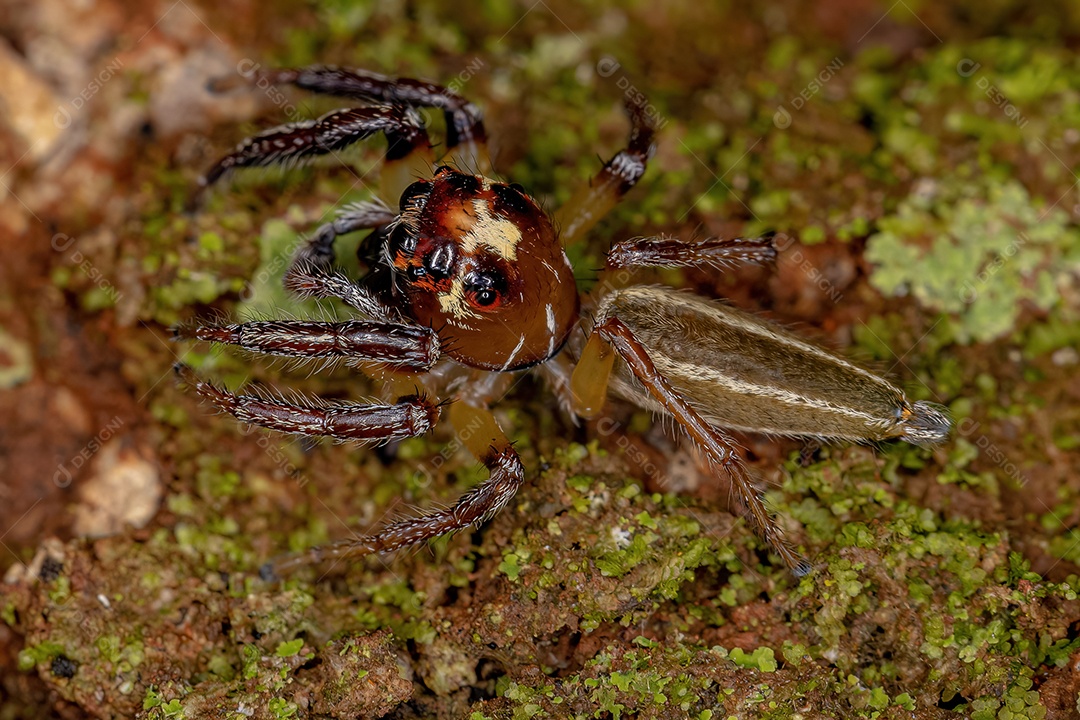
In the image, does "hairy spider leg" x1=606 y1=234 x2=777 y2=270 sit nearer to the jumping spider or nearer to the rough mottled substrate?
the jumping spider

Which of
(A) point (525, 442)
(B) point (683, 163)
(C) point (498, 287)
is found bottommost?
(A) point (525, 442)

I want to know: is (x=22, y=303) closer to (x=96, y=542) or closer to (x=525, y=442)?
(x=96, y=542)

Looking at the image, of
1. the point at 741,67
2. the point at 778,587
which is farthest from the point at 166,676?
the point at 741,67

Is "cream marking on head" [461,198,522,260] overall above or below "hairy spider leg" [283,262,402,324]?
above

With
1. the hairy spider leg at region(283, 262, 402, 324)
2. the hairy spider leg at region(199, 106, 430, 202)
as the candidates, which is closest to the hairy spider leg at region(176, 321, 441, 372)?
the hairy spider leg at region(283, 262, 402, 324)

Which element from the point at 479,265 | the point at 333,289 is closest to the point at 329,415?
the point at 333,289
